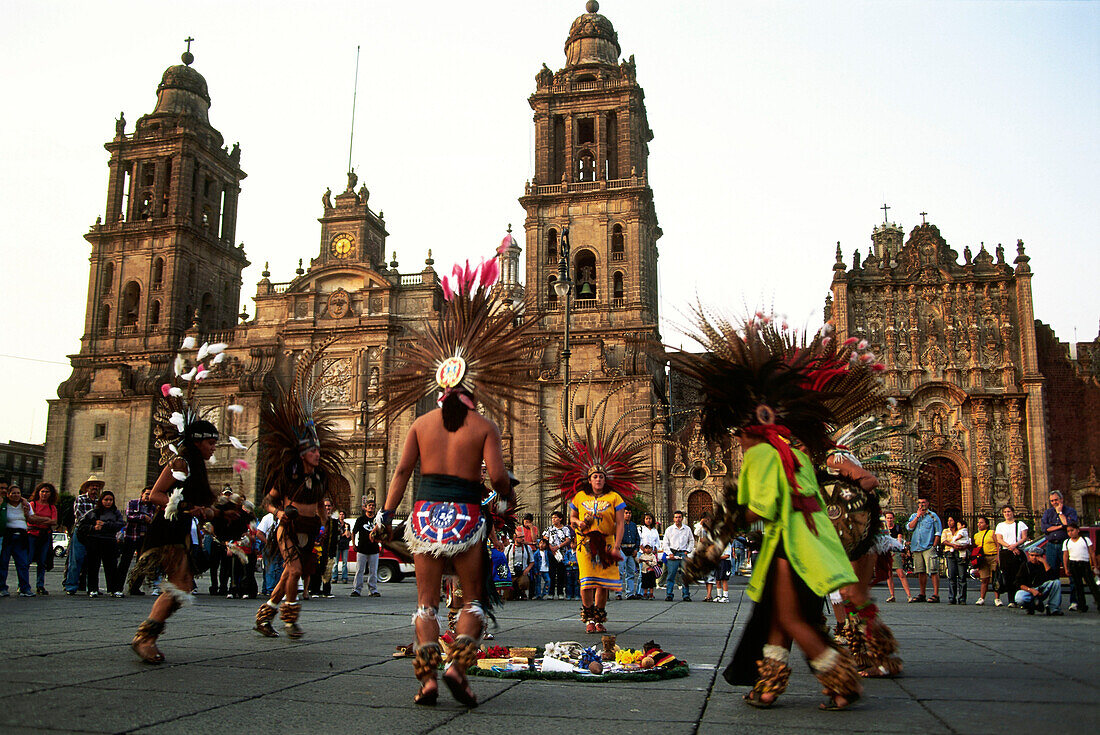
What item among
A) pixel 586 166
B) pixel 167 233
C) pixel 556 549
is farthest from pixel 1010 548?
pixel 167 233

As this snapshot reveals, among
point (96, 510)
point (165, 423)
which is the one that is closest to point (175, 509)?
point (165, 423)

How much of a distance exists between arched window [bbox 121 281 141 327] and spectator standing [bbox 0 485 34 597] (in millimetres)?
37177

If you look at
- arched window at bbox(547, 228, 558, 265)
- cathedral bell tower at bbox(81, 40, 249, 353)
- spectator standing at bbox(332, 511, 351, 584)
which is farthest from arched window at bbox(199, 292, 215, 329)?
spectator standing at bbox(332, 511, 351, 584)

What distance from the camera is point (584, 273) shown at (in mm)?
41875

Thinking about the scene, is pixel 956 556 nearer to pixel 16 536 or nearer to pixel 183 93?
pixel 16 536

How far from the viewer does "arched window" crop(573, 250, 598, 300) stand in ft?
135

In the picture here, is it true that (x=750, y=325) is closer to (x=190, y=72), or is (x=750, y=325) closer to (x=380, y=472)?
(x=380, y=472)

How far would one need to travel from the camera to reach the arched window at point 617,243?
40.9 meters

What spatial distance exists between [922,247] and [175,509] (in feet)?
121

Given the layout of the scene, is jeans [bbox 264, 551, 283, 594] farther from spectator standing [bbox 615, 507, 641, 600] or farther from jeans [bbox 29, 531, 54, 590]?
spectator standing [bbox 615, 507, 641, 600]

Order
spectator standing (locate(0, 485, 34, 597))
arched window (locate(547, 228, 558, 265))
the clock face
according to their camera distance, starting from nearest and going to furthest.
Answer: spectator standing (locate(0, 485, 34, 597))
arched window (locate(547, 228, 558, 265))
the clock face

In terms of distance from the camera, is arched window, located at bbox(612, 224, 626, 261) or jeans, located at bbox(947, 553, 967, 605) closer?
jeans, located at bbox(947, 553, 967, 605)

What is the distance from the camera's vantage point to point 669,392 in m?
39.4

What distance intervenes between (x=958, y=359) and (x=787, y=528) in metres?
35.1
